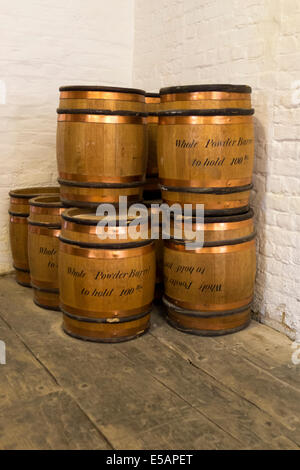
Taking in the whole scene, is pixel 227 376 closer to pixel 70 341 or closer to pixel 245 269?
pixel 245 269

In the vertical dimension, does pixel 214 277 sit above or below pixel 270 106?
below

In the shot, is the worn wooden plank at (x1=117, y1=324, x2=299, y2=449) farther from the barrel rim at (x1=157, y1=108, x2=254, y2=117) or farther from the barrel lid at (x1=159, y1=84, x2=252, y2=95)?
the barrel lid at (x1=159, y1=84, x2=252, y2=95)

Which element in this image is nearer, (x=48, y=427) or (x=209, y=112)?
(x=48, y=427)

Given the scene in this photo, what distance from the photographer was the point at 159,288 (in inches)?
133

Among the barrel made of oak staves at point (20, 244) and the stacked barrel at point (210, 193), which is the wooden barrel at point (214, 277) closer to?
the stacked barrel at point (210, 193)

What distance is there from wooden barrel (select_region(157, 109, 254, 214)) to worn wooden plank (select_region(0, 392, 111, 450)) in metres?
1.24

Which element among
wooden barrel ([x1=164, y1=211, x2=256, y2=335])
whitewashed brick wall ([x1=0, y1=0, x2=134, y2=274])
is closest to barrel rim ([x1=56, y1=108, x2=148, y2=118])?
wooden barrel ([x1=164, y1=211, x2=256, y2=335])

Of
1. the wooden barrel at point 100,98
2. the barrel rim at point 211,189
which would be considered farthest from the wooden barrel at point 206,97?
the barrel rim at point 211,189

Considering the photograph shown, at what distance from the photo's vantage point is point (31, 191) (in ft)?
12.5

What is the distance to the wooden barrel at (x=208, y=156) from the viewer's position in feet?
8.86

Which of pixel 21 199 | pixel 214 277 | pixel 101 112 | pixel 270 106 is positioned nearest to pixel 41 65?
pixel 21 199

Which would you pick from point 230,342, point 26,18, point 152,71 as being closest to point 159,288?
point 230,342

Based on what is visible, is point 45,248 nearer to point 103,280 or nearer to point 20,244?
point 20,244

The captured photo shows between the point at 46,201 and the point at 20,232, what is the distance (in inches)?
13.6
